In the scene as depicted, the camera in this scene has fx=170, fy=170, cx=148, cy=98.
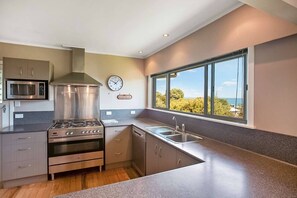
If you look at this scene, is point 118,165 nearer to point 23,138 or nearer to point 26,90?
point 23,138

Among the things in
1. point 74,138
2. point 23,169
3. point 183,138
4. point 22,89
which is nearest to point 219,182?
point 183,138

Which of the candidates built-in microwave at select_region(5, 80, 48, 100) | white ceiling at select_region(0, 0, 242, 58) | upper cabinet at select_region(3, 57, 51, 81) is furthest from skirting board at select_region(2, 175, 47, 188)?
white ceiling at select_region(0, 0, 242, 58)

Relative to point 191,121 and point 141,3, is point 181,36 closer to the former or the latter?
point 141,3

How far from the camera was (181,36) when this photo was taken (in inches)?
108

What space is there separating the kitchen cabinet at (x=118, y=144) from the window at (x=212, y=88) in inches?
40.9

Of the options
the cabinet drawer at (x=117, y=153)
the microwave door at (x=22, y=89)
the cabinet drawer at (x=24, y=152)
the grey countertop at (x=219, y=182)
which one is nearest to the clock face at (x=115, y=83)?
the cabinet drawer at (x=117, y=153)

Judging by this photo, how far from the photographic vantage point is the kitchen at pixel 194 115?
46.8 inches

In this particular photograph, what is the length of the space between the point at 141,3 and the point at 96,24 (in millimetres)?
850

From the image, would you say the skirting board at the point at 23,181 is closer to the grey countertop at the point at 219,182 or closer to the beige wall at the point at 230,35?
the grey countertop at the point at 219,182

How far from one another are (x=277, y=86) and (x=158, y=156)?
1627 mm

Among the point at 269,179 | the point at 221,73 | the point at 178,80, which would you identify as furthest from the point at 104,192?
the point at 178,80

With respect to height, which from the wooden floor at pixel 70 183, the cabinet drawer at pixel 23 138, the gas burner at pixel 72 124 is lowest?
the wooden floor at pixel 70 183

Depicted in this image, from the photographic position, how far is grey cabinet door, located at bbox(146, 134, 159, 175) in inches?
96.9

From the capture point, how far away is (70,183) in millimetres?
2770
